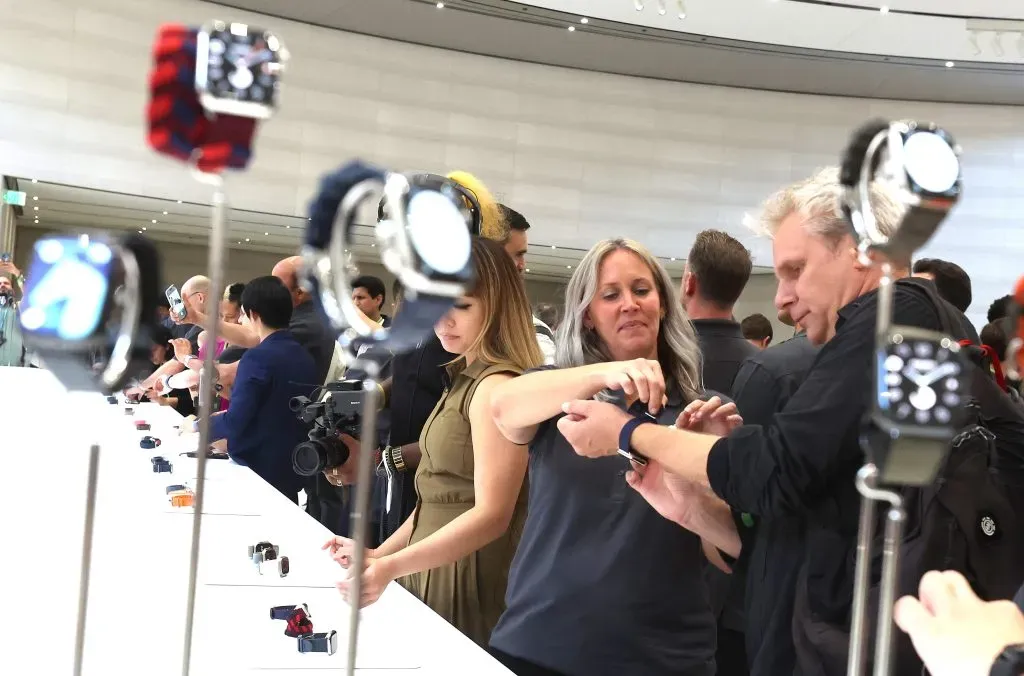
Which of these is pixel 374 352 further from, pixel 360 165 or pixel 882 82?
pixel 882 82

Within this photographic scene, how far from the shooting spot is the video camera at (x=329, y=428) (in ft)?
8.10

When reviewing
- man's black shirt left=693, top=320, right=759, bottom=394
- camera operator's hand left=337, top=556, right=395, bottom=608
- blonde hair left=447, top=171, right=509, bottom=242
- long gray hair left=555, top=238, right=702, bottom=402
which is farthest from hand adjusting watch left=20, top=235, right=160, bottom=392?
man's black shirt left=693, top=320, right=759, bottom=394

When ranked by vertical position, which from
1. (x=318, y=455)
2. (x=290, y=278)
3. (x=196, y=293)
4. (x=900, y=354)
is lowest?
(x=318, y=455)

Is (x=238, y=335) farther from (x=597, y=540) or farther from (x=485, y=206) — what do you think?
(x=597, y=540)

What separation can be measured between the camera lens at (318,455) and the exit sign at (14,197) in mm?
7148

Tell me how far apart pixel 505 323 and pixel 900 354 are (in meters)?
1.32

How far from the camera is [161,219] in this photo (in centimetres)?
995

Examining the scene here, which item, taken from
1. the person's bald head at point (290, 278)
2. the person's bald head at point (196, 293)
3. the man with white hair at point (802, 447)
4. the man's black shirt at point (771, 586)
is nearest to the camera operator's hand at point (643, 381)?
the man with white hair at point (802, 447)

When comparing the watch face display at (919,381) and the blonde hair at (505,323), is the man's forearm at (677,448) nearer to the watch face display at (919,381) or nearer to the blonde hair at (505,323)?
the blonde hair at (505,323)

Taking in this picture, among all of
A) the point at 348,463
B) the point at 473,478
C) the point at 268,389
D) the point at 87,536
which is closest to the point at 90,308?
the point at 87,536

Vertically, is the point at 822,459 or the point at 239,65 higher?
the point at 239,65

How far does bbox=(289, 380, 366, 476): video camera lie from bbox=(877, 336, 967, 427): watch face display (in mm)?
1893

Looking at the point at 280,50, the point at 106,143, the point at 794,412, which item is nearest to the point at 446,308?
the point at 280,50

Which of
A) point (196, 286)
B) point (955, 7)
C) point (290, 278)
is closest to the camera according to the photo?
point (290, 278)
